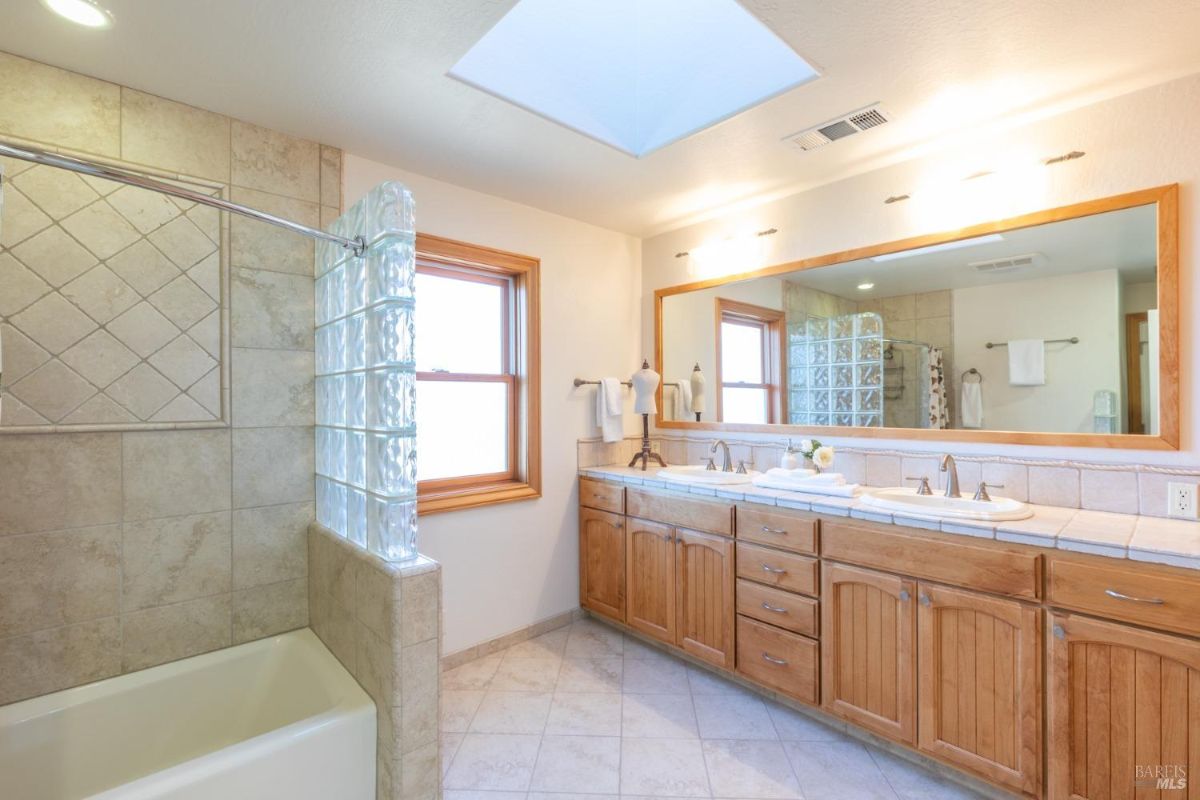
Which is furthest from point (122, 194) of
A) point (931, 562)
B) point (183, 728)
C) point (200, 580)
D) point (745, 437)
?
point (931, 562)

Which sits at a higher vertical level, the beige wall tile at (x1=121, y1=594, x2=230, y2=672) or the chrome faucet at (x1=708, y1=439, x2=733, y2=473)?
the chrome faucet at (x1=708, y1=439, x2=733, y2=473)

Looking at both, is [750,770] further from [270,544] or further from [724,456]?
[270,544]

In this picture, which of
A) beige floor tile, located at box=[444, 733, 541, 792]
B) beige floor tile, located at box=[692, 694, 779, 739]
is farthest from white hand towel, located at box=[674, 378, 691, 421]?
beige floor tile, located at box=[444, 733, 541, 792]

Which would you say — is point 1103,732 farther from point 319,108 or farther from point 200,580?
point 319,108

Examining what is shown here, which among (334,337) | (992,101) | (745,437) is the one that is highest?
(992,101)

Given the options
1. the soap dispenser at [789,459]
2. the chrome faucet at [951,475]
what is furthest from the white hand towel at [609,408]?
the chrome faucet at [951,475]

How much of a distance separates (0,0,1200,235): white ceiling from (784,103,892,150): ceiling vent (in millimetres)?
45

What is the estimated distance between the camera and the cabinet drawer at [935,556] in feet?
5.38

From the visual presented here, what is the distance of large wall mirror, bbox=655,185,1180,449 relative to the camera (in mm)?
Result: 1867

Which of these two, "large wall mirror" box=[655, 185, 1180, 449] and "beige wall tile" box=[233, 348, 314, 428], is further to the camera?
"beige wall tile" box=[233, 348, 314, 428]

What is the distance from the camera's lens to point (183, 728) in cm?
183

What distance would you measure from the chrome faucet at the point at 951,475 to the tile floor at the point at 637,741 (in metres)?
1.02

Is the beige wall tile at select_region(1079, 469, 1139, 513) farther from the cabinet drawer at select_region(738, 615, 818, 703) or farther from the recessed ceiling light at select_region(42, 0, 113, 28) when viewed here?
the recessed ceiling light at select_region(42, 0, 113, 28)

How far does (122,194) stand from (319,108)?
0.73 metres
